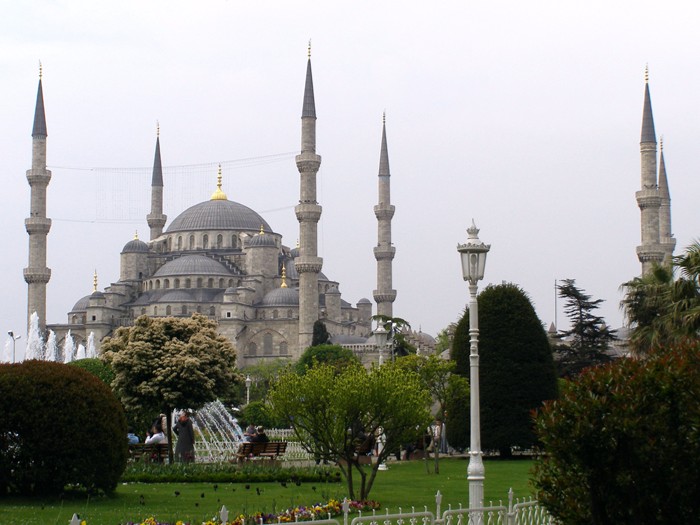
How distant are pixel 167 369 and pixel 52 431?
8.02 meters

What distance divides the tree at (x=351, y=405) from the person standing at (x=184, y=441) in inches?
241

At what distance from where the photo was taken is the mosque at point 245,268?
58.2m

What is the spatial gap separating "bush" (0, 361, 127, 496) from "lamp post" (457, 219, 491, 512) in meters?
4.17

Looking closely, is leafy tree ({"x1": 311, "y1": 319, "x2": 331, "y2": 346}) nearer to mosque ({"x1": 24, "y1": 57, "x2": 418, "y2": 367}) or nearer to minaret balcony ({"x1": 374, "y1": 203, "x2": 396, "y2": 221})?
mosque ({"x1": 24, "y1": 57, "x2": 418, "y2": 367})

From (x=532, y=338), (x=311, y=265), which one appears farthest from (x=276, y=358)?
(x=532, y=338)

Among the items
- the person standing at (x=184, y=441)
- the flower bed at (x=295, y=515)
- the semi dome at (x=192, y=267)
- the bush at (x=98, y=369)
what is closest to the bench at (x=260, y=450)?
the person standing at (x=184, y=441)

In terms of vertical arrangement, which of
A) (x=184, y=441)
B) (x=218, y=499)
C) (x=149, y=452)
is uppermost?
(x=184, y=441)

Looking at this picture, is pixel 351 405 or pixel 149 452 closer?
pixel 351 405

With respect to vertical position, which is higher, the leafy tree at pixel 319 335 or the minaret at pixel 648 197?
the minaret at pixel 648 197

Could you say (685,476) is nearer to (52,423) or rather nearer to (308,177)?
(52,423)

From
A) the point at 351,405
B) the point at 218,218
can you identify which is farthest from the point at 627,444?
the point at 218,218

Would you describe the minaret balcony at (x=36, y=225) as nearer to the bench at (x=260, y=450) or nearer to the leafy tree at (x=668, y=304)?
the leafy tree at (x=668, y=304)

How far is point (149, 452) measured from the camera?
64.6 feet

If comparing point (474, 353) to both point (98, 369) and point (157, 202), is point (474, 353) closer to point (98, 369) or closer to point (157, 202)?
point (98, 369)
